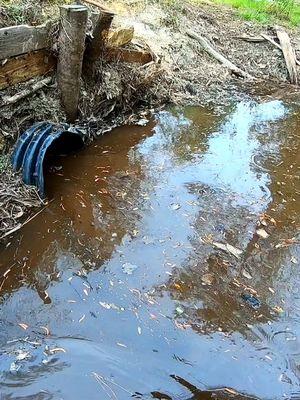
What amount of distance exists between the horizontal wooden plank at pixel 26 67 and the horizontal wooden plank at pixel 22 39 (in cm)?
11

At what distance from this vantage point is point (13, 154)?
5508mm

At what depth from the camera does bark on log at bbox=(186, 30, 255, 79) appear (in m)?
10.6

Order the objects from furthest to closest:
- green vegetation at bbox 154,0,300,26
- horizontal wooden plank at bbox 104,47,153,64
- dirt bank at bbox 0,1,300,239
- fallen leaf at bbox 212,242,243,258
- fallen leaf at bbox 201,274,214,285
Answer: green vegetation at bbox 154,0,300,26, horizontal wooden plank at bbox 104,47,153,64, dirt bank at bbox 0,1,300,239, fallen leaf at bbox 212,242,243,258, fallen leaf at bbox 201,274,214,285

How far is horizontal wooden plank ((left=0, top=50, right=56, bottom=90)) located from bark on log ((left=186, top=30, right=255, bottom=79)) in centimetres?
544

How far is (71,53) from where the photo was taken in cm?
602

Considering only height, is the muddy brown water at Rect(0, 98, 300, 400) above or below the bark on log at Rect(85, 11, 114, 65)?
below

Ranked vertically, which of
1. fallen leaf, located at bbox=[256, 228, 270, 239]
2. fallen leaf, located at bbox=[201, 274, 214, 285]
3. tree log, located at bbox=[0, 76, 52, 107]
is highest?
tree log, located at bbox=[0, 76, 52, 107]

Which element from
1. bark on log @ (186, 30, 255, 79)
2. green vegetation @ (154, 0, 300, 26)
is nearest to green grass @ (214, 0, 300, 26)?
green vegetation @ (154, 0, 300, 26)

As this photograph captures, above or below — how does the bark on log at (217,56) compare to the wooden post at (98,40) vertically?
below

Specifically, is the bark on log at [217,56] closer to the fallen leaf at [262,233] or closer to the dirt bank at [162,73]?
the dirt bank at [162,73]

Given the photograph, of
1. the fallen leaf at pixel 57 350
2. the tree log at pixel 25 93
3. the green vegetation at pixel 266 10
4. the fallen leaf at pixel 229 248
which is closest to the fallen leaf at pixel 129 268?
the fallen leaf at pixel 229 248

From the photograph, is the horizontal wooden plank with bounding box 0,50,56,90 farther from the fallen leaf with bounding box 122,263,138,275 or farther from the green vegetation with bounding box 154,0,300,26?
the green vegetation with bounding box 154,0,300,26

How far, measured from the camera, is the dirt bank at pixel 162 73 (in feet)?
20.0

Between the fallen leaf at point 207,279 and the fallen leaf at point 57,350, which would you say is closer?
the fallen leaf at point 57,350
